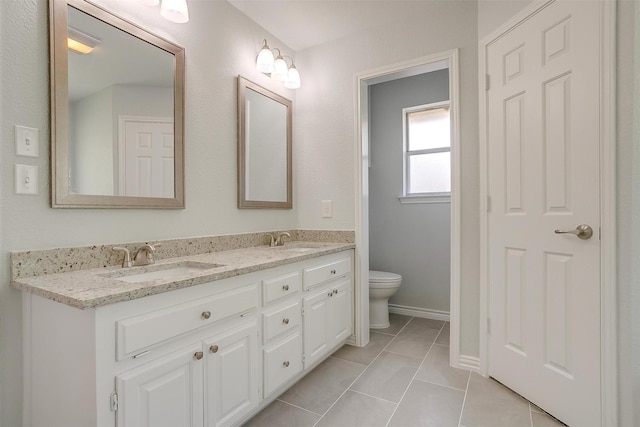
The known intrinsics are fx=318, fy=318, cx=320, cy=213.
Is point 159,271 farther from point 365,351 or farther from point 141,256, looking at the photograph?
point 365,351

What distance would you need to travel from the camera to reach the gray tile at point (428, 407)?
1.55m

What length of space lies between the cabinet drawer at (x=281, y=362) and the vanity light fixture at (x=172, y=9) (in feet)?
5.63

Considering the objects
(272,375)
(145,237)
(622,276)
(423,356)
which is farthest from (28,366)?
(622,276)

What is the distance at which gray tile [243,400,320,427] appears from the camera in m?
1.54

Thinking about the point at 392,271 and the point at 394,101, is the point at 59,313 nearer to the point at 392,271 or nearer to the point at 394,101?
the point at 392,271

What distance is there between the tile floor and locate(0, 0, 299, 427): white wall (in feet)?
3.52

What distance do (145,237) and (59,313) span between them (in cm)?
60

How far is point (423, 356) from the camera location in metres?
2.28

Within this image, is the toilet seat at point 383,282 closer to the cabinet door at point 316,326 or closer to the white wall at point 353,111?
the white wall at point 353,111

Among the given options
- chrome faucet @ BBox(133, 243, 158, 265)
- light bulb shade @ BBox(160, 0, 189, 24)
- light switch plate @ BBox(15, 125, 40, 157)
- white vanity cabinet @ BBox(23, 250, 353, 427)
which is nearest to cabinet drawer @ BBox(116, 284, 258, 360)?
white vanity cabinet @ BBox(23, 250, 353, 427)

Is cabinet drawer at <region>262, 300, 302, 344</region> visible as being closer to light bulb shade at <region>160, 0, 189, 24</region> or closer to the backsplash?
the backsplash

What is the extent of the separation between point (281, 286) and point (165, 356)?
2.21 feet

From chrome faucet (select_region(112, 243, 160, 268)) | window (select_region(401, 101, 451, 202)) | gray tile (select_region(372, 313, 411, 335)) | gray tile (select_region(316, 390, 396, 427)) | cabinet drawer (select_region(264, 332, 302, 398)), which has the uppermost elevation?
window (select_region(401, 101, 451, 202))

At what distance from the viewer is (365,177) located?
2.50 metres
